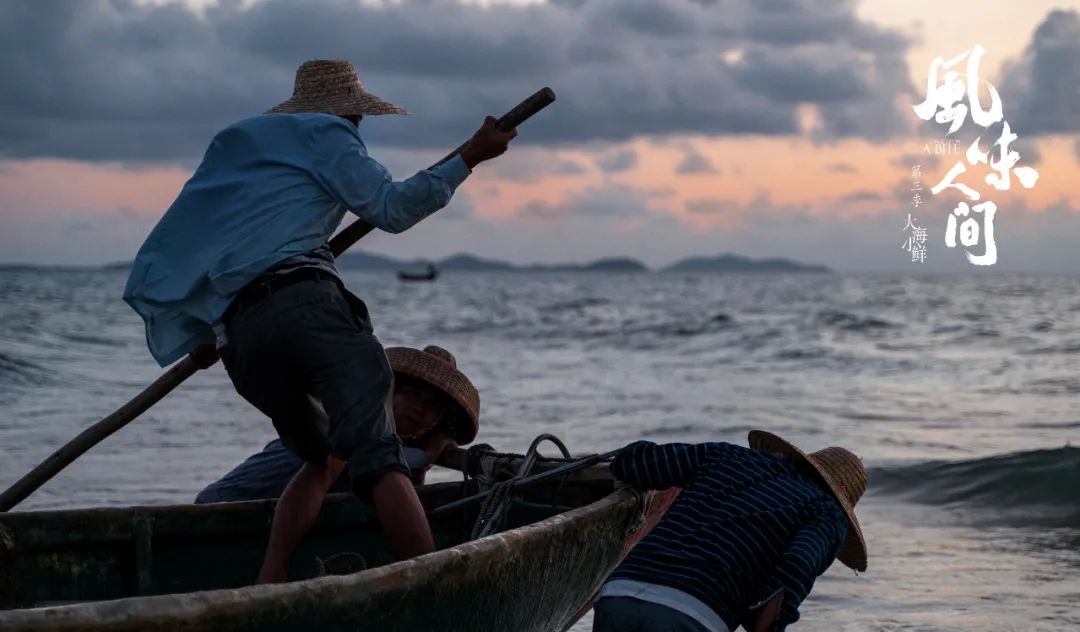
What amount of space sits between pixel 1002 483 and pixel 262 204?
7444mm

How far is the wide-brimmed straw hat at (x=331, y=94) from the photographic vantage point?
3643 millimetres

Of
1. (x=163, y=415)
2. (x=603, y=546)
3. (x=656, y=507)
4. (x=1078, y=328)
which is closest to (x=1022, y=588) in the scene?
(x=656, y=507)

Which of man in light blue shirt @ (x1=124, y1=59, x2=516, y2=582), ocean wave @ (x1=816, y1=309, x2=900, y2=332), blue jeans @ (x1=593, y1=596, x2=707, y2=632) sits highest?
man in light blue shirt @ (x1=124, y1=59, x2=516, y2=582)

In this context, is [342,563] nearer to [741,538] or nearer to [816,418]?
[741,538]

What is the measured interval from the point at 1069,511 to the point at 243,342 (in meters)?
7.11

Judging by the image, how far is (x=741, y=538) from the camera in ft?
10.7

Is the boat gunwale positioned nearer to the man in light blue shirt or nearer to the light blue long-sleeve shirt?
the man in light blue shirt

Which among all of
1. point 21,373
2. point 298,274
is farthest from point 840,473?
point 21,373

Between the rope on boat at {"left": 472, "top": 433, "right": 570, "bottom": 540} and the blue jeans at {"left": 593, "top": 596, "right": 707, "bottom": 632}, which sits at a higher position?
the rope on boat at {"left": 472, "top": 433, "right": 570, "bottom": 540}

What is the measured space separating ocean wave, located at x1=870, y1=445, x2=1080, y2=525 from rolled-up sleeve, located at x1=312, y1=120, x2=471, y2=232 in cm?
648

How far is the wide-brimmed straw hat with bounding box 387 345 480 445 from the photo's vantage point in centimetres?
457

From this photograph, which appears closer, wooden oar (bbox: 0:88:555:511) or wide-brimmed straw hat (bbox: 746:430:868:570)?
wide-brimmed straw hat (bbox: 746:430:868:570)

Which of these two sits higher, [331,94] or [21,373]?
[331,94]

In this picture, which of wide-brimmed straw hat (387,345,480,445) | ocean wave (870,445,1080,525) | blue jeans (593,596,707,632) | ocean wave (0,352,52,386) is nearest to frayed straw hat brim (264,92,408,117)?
wide-brimmed straw hat (387,345,480,445)
